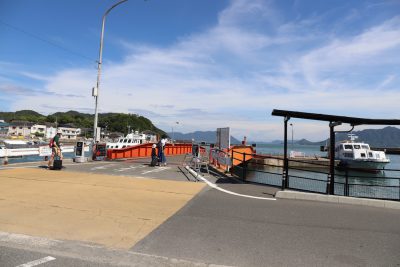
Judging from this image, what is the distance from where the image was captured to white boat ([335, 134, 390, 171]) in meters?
47.2

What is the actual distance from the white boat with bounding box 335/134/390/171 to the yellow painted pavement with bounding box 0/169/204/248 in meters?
42.1

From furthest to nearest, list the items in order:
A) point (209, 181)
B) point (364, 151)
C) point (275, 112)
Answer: point (364, 151) < point (209, 181) < point (275, 112)

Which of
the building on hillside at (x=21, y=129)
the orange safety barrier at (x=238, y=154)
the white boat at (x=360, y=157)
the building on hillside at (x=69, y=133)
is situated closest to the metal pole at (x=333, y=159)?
the orange safety barrier at (x=238, y=154)

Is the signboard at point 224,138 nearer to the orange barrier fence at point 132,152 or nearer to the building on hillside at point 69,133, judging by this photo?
the orange barrier fence at point 132,152

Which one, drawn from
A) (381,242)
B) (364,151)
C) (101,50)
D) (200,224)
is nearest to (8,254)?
(200,224)

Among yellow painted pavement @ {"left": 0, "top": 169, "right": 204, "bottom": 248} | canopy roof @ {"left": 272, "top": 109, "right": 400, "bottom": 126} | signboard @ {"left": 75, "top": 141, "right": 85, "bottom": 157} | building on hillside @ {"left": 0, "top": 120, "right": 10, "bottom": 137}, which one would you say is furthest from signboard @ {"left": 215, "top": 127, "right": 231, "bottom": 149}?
building on hillside @ {"left": 0, "top": 120, "right": 10, "bottom": 137}

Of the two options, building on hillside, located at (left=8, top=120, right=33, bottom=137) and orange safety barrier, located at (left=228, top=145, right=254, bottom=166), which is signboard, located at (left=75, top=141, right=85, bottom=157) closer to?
orange safety barrier, located at (left=228, top=145, right=254, bottom=166)

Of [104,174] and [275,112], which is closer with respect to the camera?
[275,112]

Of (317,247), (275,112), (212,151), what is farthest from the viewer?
(212,151)

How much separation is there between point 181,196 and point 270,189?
367 cm

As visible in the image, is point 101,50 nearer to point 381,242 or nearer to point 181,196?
point 181,196

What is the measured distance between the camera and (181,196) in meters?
9.73

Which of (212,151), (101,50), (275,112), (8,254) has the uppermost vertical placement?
(101,50)

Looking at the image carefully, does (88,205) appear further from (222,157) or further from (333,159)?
(222,157)
